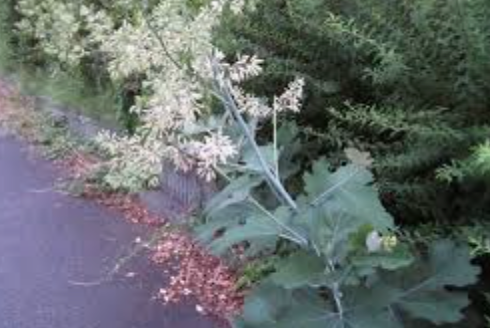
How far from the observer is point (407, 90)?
10.5 feet

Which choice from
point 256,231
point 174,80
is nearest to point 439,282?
point 256,231

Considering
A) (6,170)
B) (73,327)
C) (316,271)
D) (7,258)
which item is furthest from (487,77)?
(6,170)

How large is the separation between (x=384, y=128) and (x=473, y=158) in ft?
1.69

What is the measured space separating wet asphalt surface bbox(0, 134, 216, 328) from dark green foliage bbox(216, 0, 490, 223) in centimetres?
156

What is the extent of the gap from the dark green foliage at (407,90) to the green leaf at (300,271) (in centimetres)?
58

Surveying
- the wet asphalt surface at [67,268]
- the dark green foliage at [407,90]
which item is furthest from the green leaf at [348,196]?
the wet asphalt surface at [67,268]

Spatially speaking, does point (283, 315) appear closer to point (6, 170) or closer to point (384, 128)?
point (384, 128)

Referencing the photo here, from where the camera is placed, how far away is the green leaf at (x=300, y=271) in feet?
8.27

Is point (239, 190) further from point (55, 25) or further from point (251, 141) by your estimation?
point (55, 25)

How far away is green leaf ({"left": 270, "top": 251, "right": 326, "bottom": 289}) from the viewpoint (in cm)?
252

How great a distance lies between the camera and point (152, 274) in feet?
16.6

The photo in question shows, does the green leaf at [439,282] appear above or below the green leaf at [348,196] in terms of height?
below

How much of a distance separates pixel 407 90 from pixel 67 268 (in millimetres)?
→ 2959

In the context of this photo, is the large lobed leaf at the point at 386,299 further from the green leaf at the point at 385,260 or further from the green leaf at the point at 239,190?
the green leaf at the point at 239,190
